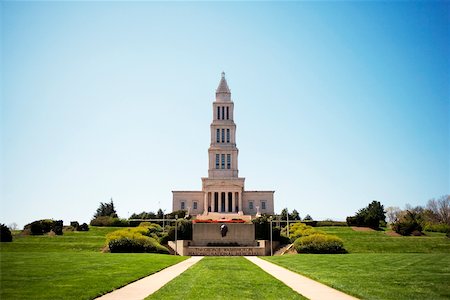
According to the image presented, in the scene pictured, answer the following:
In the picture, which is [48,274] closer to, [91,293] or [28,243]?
[91,293]

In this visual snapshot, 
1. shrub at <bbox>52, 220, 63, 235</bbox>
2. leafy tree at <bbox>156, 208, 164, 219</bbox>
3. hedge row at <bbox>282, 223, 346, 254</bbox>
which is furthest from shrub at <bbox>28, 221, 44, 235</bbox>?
hedge row at <bbox>282, 223, 346, 254</bbox>

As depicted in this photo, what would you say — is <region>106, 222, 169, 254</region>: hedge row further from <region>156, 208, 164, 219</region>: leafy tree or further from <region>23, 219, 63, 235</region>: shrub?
<region>156, 208, 164, 219</region>: leafy tree

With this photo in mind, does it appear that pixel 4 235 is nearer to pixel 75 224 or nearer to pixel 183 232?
pixel 75 224

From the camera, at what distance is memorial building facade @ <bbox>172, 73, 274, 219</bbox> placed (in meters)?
87.6

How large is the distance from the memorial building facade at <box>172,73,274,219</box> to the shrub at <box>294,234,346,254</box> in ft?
131

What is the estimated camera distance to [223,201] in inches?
3509

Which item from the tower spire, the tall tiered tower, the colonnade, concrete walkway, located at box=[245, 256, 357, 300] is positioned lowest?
concrete walkway, located at box=[245, 256, 357, 300]

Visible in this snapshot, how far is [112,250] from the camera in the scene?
124 ft

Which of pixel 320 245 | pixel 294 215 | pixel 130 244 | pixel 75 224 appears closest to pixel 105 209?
pixel 75 224

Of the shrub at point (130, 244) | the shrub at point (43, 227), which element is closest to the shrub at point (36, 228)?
the shrub at point (43, 227)

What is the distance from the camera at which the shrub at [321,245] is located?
129ft

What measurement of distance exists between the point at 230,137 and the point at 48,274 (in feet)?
261

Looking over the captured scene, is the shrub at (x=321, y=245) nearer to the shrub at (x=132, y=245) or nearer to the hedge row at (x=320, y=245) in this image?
the hedge row at (x=320, y=245)

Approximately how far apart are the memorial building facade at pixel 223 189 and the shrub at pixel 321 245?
39.9 m
